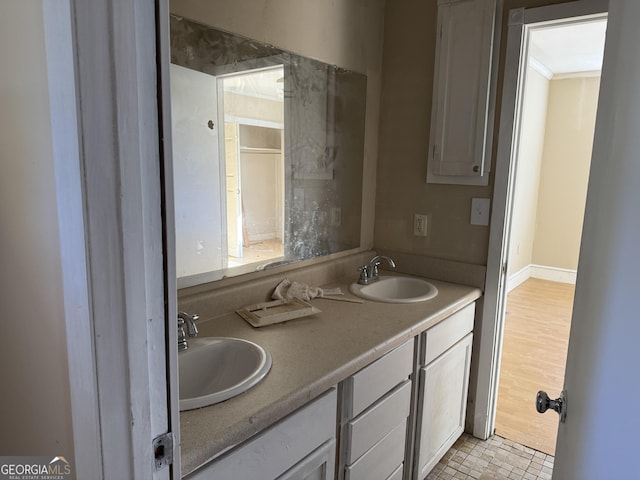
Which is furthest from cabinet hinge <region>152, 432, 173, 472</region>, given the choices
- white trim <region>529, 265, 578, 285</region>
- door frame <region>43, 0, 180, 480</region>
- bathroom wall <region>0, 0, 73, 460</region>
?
white trim <region>529, 265, 578, 285</region>

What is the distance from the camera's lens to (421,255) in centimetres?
222

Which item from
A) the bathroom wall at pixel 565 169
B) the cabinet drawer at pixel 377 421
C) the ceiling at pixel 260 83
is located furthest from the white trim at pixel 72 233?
the bathroom wall at pixel 565 169

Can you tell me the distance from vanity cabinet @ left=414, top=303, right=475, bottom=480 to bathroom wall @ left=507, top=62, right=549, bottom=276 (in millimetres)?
2893

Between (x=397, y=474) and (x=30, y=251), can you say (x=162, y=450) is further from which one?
(x=397, y=474)

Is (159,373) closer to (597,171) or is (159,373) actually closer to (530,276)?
(597,171)

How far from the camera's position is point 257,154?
5.44 feet

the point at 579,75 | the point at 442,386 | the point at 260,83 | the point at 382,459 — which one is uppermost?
the point at 579,75

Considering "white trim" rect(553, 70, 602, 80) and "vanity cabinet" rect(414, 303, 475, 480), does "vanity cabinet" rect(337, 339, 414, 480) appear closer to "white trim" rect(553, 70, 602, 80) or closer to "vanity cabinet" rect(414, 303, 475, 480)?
"vanity cabinet" rect(414, 303, 475, 480)

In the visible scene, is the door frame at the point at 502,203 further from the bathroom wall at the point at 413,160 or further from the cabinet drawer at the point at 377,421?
the cabinet drawer at the point at 377,421

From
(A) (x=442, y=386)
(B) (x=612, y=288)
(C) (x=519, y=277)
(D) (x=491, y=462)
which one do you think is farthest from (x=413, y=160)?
(C) (x=519, y=277)

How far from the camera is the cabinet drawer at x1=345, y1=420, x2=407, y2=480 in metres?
1.36

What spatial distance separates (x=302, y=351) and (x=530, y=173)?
178 inches

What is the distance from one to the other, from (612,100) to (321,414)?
37.5 inches

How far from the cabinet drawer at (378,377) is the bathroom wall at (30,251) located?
2.58 feet
